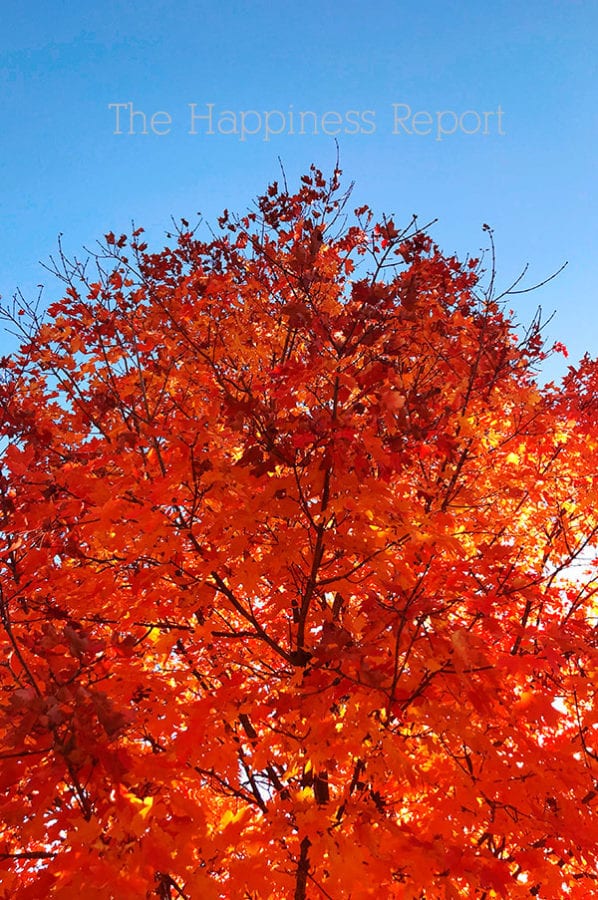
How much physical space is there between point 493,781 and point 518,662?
0.78 m

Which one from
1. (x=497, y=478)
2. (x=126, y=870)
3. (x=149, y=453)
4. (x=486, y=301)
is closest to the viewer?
(x=126, y=870)

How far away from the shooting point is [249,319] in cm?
848

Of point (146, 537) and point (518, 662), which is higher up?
point (146, 537)

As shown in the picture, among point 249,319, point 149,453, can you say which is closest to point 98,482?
point 149,453

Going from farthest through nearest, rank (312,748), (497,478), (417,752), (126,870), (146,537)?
(497,478)
(417,752)
(146,537)
(312,748)
(126,870)

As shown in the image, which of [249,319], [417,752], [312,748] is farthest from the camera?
[249,319]

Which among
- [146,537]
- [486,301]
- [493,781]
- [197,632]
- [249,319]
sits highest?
[249,319]

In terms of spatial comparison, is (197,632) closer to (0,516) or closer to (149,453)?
(149,453)

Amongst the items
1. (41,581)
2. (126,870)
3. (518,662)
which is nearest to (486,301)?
(518,662)

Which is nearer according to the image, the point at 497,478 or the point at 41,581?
the point at 41,581

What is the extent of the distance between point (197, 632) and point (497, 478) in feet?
14.5

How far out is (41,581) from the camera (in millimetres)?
4898

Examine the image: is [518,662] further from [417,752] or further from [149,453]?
[149,453]

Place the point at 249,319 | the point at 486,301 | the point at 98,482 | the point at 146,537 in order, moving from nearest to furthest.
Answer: the point at 146,537 → the point at 98,482 → the point at 486,301 → the point at 249,319
